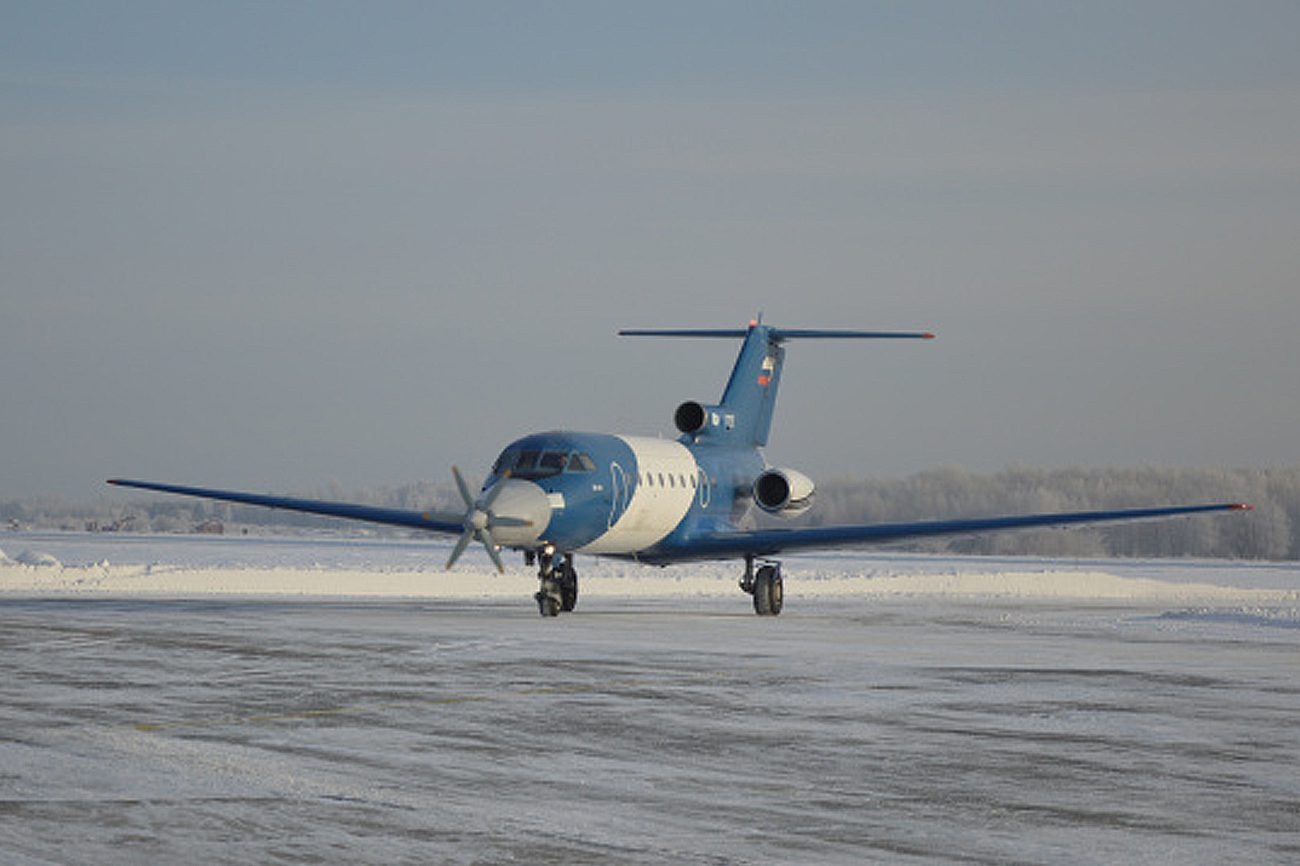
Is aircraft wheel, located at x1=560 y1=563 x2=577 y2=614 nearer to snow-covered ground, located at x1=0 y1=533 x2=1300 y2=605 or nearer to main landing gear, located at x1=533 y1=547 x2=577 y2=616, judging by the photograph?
main landing gear, located at x1=533 y1=547 x2=577 y2=616

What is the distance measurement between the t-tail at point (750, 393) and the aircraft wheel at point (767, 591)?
5.20 meters

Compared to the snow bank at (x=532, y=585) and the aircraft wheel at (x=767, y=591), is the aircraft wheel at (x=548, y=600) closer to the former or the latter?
the aircraft wheel at (x=767, y=591)

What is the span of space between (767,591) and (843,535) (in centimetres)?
204

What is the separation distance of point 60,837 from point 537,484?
2342 centimetres

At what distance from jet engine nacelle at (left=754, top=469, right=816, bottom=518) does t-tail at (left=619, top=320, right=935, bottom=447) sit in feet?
6.39

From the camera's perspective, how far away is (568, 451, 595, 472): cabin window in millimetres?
33438

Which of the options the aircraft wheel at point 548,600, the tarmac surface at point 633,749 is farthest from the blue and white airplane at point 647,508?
the tarmac surface at point 633,749

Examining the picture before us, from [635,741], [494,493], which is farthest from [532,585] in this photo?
[635,741]

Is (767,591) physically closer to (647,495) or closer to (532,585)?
(647,495)

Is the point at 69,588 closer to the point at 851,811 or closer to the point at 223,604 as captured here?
the point at 223,604

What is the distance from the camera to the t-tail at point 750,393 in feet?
133

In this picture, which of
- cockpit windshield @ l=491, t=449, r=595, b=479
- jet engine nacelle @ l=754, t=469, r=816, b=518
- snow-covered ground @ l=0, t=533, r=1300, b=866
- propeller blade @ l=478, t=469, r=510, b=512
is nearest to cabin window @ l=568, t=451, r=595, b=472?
cockpit windshield @ l=491, t=449, r=595, b=479

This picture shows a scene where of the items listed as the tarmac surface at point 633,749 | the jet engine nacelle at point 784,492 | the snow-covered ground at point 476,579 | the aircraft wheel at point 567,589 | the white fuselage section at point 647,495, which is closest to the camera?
the tarmac surface at point 633,749

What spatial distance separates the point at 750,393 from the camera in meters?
42.5
